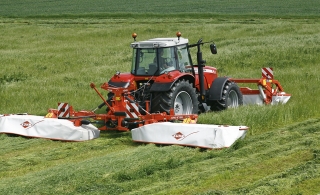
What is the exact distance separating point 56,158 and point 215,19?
3179 cm

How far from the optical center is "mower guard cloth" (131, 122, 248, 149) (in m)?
10.4

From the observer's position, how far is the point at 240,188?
303 inches

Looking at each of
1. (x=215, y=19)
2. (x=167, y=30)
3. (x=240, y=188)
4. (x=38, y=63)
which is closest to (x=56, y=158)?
(x=240, y=188)

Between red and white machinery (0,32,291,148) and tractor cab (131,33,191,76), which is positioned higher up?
tractor cab (131,33,191,76)

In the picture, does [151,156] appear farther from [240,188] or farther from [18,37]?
[18,37]

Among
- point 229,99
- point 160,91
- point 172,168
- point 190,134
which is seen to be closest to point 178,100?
point 160,91

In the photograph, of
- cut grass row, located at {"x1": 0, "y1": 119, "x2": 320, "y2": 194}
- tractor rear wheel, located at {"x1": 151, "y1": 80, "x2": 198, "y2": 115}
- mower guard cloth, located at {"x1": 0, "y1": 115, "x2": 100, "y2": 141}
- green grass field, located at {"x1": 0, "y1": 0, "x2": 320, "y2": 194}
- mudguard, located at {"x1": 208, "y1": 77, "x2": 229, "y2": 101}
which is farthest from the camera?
mudguard, located at {"x1": 208, "y1": 77, "x2": 229, "y2": 101}

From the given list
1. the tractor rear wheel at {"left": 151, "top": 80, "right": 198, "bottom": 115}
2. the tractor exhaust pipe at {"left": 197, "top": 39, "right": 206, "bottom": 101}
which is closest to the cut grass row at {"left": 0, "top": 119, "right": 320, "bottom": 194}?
the tractor rear wheel at {"left": 151, "top": 80, "right": 198, "bottom": 115}

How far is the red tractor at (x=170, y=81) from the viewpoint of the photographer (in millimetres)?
12242

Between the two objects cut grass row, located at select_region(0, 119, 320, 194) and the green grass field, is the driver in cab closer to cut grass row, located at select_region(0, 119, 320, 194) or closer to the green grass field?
the green grass field

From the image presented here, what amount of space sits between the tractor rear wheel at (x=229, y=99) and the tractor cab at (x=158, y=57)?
1.01 meters

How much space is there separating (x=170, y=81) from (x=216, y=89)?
5.38 feet

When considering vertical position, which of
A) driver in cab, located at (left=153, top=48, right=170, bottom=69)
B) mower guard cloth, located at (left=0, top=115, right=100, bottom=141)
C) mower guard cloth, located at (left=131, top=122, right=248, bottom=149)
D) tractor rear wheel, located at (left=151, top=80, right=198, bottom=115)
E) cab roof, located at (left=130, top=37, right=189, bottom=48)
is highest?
cab roof, located at (left=130, top=37, right=189, bottom=48)

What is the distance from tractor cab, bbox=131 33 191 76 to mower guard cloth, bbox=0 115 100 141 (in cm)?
165
